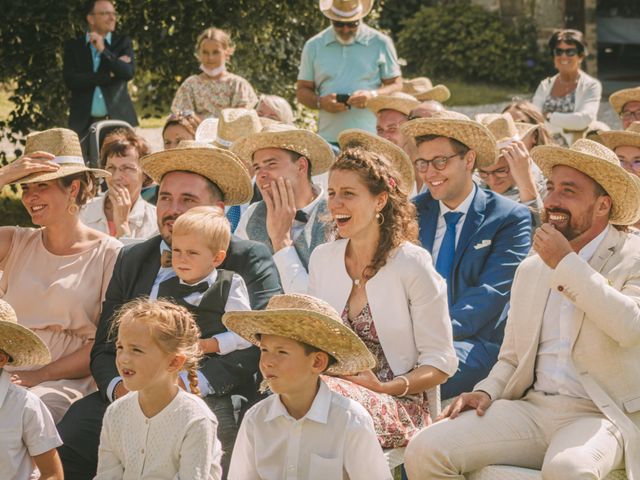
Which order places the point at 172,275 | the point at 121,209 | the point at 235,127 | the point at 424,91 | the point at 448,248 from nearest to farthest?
the point at 172,275
the point at 448,248
the point at 121,209
the point at 235,127
the point at 424,91

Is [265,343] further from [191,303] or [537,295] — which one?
[537,295]

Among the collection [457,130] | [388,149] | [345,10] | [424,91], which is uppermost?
[345,10]

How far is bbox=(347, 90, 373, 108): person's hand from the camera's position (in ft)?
29.7

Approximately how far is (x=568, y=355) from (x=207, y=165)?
194 centimetres

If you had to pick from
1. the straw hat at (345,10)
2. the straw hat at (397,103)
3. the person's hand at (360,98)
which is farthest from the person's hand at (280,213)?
the straw hat at (345,10)

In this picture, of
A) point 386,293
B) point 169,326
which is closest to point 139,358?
point 169,326

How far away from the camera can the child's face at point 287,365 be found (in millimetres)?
4309

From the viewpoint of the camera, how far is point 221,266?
5234mm

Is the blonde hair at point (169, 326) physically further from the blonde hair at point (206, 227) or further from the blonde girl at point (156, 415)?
the blonde hair at point (206, 227)

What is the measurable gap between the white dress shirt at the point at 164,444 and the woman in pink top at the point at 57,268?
3.26 ft

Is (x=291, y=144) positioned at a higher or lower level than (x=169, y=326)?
higher

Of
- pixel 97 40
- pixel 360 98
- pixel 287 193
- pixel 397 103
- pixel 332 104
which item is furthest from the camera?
pixel 97 40

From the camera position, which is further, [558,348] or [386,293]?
[386,293]

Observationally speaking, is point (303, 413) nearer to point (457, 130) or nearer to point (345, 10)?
point (457, 130)
